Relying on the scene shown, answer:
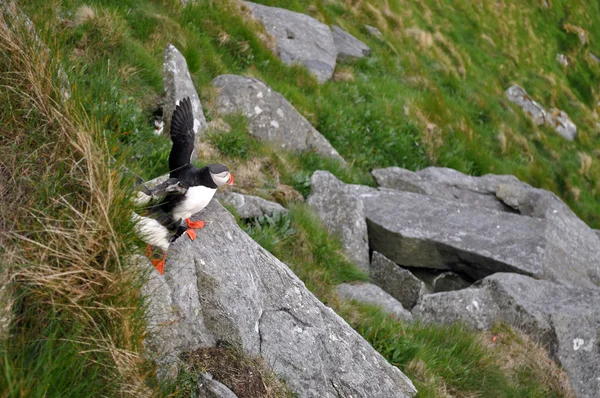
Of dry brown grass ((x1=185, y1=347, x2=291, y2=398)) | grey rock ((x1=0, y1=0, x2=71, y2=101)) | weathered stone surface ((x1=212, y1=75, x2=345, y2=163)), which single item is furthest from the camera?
weathered stone surface ((x1=212, y1=75, x2=345, y2=163))

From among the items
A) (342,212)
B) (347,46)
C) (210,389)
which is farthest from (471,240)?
(347,46)

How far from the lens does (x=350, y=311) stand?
277 inches

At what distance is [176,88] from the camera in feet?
27.2

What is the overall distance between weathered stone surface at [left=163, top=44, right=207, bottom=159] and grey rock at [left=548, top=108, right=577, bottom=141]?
54.2 ft

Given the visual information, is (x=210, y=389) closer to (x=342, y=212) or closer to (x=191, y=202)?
(x=191, y=202)

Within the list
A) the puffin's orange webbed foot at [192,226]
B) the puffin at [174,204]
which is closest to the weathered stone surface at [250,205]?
the puffin's orange webbed foot at [192,226]

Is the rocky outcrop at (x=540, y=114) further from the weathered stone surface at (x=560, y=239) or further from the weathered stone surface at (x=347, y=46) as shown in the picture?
the weathered stone surface at (x=560, y=239)

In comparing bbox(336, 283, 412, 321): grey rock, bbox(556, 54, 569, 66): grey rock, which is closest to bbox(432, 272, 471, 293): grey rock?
bbox(336, 283, 412, 321): grey rock

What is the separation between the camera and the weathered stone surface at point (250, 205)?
7547 mm

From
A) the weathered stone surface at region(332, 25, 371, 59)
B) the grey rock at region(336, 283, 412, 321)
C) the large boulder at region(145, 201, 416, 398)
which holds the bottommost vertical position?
the weathered stone surface at region(332, 25, 371, 59)

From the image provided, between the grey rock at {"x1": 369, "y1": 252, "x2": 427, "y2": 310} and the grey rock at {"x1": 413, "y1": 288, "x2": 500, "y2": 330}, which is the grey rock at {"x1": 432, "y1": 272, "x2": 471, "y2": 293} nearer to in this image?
the grey rock at {"x1": 369, "y1": 252, "x2": 427, "y2": 310}

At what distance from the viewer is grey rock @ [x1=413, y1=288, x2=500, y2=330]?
26.0 ft

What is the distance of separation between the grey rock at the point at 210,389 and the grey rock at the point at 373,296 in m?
3.61

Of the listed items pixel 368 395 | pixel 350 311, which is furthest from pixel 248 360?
pixel 350 311
